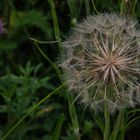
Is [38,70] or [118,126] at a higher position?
[118,126]

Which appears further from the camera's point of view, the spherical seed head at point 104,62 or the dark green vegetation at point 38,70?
the dark green vegetation at point 38,70

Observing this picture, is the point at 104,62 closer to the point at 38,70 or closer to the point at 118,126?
the point at 118,126

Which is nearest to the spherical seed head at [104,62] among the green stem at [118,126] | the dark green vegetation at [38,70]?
the green stem at [118,126]

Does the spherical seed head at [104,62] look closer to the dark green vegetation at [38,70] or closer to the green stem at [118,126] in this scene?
the green stem at [118,126]

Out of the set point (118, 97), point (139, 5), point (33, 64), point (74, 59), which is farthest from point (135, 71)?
point (33, 64)

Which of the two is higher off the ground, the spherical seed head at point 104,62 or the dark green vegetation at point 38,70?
the spherical seed head at point 104,62

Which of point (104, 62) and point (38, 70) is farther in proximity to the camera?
point (38, 70)

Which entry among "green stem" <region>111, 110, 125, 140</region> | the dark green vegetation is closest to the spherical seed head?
"green stem" <region>111, 110, 125, 140</region>

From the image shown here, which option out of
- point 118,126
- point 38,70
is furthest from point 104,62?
point 38,70
